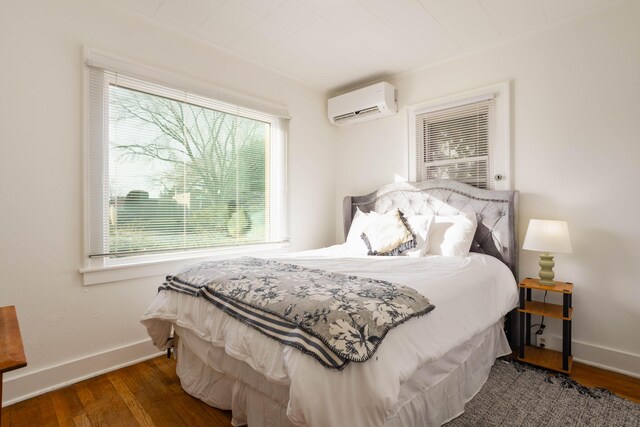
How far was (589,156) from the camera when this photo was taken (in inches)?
98.7

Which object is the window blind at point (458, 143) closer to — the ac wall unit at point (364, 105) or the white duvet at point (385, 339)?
the ac wall unit at point (364, 105)

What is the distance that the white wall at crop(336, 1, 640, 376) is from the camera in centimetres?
236

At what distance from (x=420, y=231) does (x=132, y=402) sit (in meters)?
2.42

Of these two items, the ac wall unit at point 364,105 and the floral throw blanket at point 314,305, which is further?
the ac wall unit at point 364,105

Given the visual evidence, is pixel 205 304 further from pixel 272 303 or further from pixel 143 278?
pixel 143 278

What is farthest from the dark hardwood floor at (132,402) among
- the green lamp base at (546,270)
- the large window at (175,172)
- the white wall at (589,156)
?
the large window at (175,172)

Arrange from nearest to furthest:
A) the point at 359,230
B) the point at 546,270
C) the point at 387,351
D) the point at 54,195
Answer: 1. the point at 387,351
2. the point at 54,195
3. the point at 546,270
4. the point at 359,230

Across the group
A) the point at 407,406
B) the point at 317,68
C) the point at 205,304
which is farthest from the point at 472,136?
the point at 205,304

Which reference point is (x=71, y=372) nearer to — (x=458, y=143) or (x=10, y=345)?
(x=10, y=345)

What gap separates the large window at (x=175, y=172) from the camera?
2.41 m

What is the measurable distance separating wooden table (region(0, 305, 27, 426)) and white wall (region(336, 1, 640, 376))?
3199mm

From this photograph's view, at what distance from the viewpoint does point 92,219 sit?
2336 mm

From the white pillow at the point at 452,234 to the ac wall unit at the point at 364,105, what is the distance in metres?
1.36

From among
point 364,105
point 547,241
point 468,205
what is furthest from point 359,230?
point 547,241
